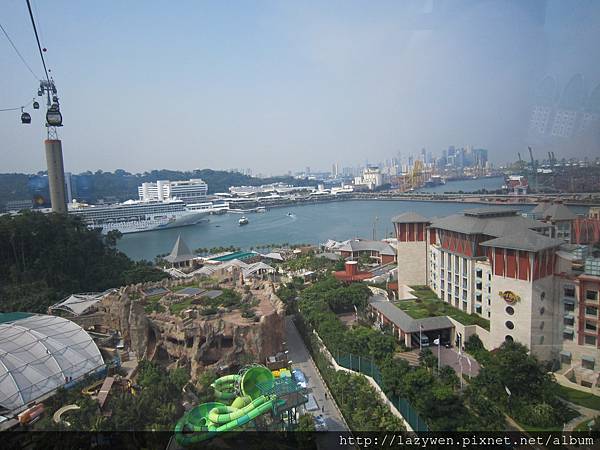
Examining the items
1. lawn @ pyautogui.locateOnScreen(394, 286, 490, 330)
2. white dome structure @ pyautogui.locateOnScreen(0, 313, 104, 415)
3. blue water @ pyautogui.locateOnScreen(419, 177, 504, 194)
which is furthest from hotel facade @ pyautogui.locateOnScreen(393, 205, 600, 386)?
blue water @ pyautogui.locateOnScreen(419, 177, 504, 194)

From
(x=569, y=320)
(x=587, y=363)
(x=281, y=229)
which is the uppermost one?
(x=569, y=320)

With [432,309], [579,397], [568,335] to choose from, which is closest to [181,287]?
[432,309]

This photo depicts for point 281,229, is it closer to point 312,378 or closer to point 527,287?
point 312,378

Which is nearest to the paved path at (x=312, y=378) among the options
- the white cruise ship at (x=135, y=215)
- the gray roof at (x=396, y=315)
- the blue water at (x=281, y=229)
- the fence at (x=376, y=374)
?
the fence at (x=376, y=374)

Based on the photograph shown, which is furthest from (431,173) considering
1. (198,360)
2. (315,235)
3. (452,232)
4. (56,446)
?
(56,446)

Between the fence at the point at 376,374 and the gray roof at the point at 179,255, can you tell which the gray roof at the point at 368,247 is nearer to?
the gray roof at the point at 179,255

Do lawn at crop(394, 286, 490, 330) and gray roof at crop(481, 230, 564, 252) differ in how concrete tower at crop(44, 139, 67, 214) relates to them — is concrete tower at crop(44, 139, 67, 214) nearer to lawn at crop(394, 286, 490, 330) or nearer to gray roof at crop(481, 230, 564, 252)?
lawn at crop(394, 286, 490, 330)
